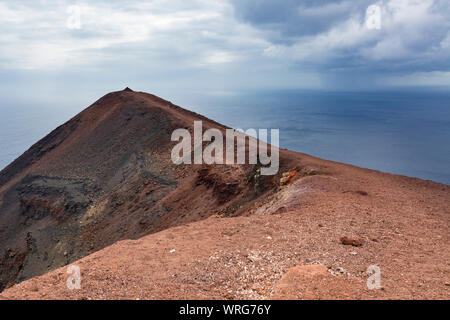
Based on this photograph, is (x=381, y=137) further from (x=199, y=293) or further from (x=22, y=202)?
(x=199, y=293)

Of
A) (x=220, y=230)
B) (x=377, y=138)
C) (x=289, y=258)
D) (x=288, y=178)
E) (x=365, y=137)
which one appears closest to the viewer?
(x=289, y=258)

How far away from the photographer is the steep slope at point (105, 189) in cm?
1652

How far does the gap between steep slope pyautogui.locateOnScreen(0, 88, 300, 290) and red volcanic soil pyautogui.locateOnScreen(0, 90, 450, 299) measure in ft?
0.36

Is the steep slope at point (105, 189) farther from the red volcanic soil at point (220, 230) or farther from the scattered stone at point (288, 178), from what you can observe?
the scattered stone at point (288, 178)

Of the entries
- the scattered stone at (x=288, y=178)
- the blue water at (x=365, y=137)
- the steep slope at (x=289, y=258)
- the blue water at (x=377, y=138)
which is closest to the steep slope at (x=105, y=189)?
the scattered stone at (x=288, y=178)

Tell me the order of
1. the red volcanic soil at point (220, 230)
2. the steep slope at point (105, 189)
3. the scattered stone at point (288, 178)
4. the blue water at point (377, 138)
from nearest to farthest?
the red volcanic soil at point (220, 230) < the scattered stone at point (288, 178) < the steep slope at point (105, 189) < the blue water at point (377, 138)

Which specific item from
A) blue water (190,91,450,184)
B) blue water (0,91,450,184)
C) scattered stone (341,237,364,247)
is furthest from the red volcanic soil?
blue water (190,91,450,184)

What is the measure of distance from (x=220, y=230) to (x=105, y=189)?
18.2 meters

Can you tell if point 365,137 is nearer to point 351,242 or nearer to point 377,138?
point 377,138

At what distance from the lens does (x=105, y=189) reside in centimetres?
2417

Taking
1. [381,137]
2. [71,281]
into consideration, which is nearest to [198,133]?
[71,281]

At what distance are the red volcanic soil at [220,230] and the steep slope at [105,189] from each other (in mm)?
109

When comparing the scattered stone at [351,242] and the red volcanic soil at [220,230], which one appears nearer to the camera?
the red volcanic soil at [220,230]

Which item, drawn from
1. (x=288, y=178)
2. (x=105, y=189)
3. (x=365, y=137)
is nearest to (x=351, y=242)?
(x=288, y=178)
